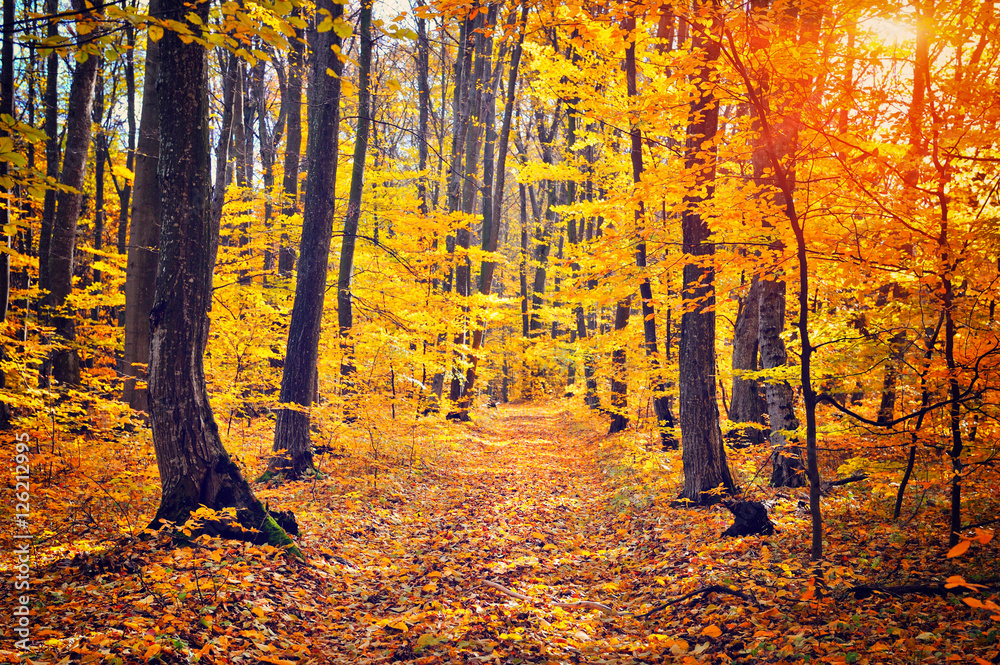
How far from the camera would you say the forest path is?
13.8ft

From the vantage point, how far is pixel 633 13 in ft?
17.1

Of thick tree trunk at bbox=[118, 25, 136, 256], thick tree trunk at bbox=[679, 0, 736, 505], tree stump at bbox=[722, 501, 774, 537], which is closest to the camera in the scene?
tree stump at bbox=[722, 501, 774, 537]

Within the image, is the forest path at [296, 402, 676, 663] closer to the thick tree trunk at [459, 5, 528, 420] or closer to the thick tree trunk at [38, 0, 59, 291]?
the thick tree trunk at [459, 5, 528, 420]

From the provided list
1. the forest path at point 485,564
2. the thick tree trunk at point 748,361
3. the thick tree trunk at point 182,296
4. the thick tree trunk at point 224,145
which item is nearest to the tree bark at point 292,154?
the thick tree trunk at point 224,145

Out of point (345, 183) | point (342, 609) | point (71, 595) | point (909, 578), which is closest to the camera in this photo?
point (71, 595)

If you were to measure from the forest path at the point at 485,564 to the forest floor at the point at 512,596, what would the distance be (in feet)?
0.08

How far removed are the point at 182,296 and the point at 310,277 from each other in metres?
3.27

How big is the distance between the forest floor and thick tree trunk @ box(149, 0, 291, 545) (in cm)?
58

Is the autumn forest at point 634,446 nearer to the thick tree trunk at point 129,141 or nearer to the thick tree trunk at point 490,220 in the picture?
the thick tree trunk at point 129,141

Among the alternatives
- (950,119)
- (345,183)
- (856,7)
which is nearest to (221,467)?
(950,119)

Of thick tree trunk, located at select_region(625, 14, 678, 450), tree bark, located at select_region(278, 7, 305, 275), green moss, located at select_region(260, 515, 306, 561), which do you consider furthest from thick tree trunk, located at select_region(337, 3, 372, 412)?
thick tree trunk, located at select_region(625, 14, 678, 450)

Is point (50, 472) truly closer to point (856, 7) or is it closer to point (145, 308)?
point (145, 308)

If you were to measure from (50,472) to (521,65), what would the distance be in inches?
620
